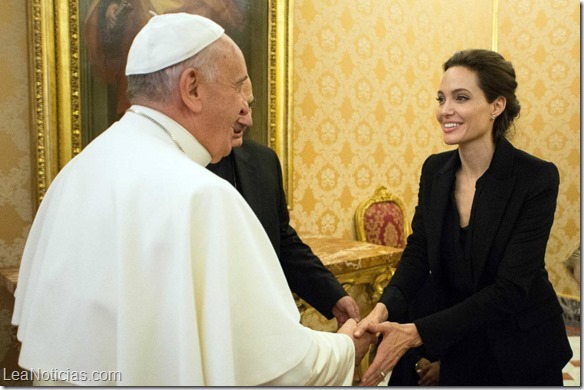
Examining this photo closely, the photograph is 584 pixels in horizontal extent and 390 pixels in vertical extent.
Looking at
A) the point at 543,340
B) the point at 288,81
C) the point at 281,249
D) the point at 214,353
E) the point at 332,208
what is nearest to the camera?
the point at 214,353

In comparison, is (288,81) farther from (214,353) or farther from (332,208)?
(214,353)

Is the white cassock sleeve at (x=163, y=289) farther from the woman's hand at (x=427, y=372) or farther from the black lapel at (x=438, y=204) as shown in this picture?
the woman's hand at (x=427, y=372)

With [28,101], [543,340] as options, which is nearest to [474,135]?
[543,340]

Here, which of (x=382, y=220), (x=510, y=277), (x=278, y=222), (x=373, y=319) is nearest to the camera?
(x=510, y=277)

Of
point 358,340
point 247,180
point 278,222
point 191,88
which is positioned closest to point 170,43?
point 191,88

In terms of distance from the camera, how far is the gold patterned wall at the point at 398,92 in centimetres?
454

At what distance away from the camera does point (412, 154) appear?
A: 17.6 feet

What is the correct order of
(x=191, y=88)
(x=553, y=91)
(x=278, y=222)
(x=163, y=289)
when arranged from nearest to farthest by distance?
(x=163, y=289)
(x=191, y=88)
(x=278, y=222)
(x=553, y=91)

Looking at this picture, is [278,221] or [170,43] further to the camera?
[278,221]

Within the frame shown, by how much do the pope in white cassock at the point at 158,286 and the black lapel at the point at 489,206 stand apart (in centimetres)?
99

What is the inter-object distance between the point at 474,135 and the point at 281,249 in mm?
1019

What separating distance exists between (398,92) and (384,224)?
125cm

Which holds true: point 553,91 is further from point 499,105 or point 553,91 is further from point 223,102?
point 223,102

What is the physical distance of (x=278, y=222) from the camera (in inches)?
99.7
